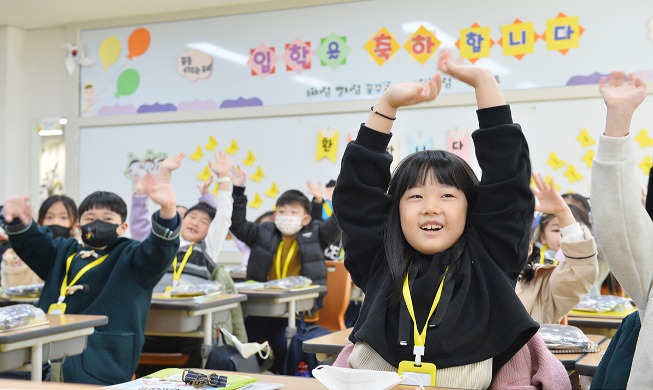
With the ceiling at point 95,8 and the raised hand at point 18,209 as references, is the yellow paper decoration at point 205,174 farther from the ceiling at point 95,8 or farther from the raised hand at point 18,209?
the raised hand at point 18,209

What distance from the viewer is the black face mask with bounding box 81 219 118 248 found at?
3366mm

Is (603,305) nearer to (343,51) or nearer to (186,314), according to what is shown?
(186,314)

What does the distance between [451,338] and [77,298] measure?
7.53 feet

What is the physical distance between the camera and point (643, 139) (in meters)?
6.10

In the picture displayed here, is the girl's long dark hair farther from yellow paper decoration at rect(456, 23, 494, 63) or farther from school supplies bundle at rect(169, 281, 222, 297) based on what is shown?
yellow paper decoration at rect(456, 23, 494, 63)

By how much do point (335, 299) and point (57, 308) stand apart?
216 centimetres

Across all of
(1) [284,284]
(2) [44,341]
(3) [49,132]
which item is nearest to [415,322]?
(2) [44,341]

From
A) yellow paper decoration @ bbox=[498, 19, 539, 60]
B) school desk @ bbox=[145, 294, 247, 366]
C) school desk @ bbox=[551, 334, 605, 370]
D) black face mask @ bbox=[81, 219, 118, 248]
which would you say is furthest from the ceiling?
school desk @ bbox=[551, 334, 605, 370]

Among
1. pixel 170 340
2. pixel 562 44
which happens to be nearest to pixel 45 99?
pixel 170 340

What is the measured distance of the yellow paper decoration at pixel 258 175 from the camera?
734cm

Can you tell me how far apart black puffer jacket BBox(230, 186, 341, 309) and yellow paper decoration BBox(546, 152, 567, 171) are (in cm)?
225

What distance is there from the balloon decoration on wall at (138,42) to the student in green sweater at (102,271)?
4721mm

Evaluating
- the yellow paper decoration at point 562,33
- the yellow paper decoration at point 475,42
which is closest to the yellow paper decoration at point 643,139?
the yellow paper decoration at point 562,33

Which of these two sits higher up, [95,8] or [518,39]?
[95,8]
